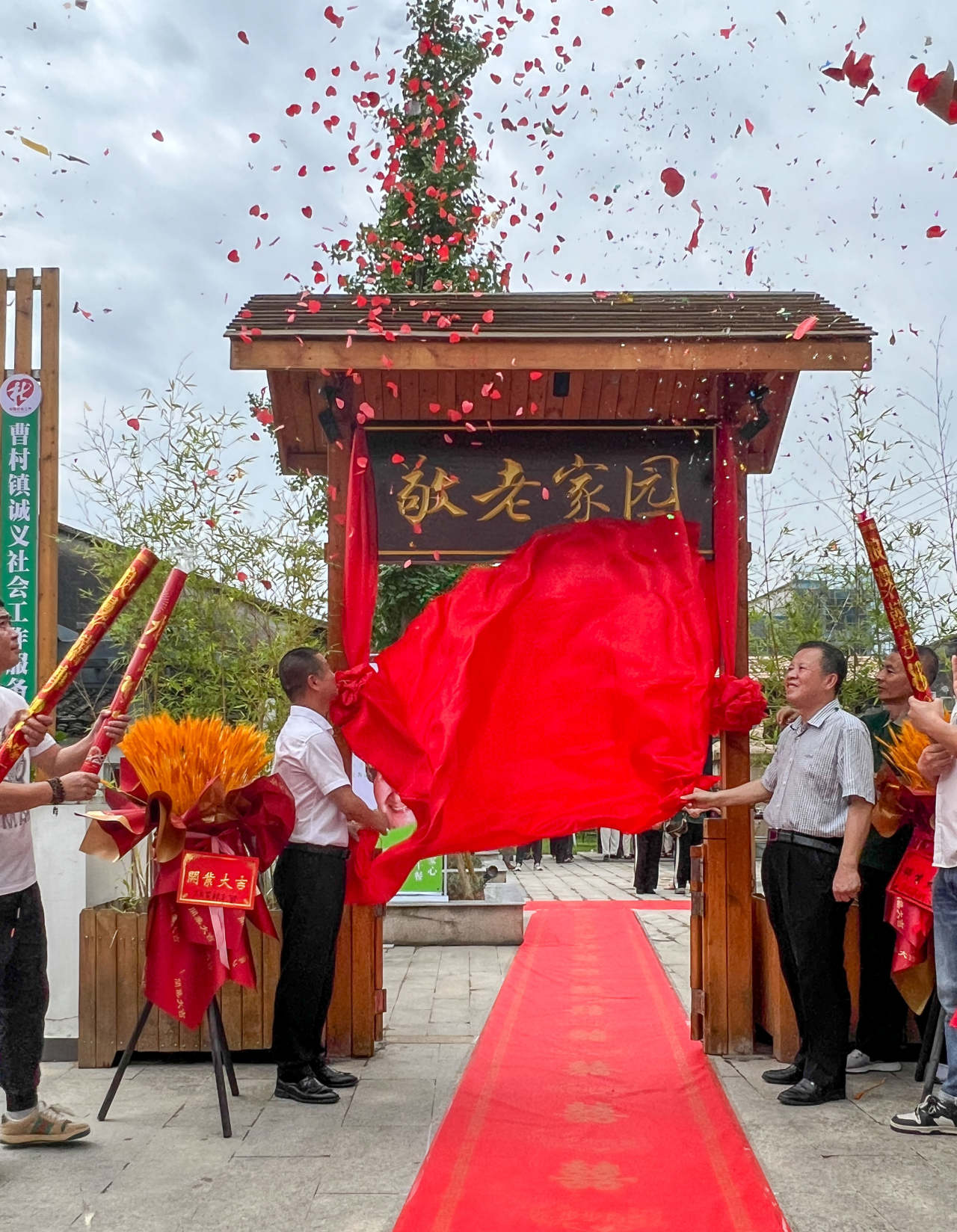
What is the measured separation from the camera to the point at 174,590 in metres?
3.65

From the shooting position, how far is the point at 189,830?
159 inches

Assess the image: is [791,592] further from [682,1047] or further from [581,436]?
[682,1047]

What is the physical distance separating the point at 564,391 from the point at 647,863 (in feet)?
25.2

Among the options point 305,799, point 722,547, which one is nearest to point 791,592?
point 722,547

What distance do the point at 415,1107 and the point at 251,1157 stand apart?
75 centimetres

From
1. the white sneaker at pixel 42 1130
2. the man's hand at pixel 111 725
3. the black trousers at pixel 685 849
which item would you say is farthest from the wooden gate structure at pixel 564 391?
the black trousers at pixel 685 849

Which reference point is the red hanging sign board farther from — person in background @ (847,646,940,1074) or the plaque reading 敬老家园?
person in background @ (847,646,940,1074)

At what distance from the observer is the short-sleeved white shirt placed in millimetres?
3510

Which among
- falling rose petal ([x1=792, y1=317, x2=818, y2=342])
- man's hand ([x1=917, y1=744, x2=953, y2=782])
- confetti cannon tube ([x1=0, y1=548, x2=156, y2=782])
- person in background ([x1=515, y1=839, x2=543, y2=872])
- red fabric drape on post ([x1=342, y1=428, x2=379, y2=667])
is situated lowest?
person in background ([x1=515, y1=839, x2=543, y2=872])

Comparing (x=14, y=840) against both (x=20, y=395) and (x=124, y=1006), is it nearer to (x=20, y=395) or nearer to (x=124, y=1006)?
(x=124, y=1006)

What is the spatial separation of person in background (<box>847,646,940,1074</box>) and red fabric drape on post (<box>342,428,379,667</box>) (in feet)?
6.97

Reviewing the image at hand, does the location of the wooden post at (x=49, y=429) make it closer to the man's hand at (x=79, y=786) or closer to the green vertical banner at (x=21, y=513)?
the green vertical banner at (x=21, y=513)

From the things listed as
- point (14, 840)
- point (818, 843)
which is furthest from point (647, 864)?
point (14, 840)

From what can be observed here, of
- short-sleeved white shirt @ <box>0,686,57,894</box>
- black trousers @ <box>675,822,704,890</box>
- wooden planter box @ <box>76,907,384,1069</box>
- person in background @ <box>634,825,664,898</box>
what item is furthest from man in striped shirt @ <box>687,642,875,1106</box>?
person in background @ <box>634,825,664,898</box>
